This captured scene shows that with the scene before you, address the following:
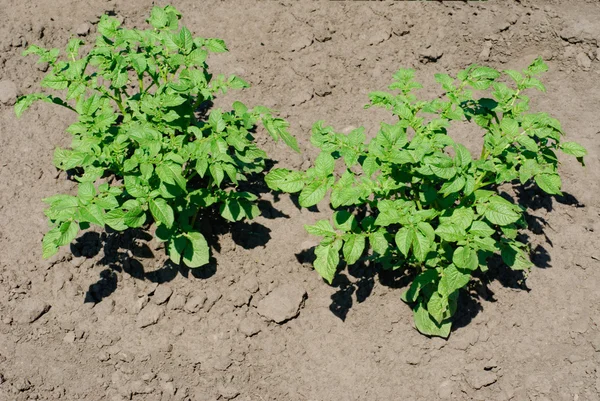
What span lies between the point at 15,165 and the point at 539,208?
12.6ft

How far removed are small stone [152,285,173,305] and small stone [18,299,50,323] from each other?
716mm

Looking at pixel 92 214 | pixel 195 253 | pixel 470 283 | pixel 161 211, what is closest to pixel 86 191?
pixel 92 214

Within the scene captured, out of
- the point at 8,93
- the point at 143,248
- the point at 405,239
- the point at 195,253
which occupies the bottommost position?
the point at 143,248

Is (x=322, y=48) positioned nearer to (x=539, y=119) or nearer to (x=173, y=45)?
(x=173, y=45)

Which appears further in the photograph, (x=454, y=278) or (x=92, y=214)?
(x=454, y=278)

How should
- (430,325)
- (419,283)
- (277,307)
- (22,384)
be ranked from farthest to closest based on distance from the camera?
(277,307) < (430,325) < (22,384) < (419,283)

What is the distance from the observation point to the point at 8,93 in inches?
191

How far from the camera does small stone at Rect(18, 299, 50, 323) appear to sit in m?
4.12

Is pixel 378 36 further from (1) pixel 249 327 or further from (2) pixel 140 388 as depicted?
(2) pixel 140 388

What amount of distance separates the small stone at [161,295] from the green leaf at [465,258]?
77.2 inches

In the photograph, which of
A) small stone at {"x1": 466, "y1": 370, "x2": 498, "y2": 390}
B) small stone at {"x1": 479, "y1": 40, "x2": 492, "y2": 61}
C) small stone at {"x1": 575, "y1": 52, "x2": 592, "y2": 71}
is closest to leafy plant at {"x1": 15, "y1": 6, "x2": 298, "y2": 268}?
small stone at {"x1": 466, "y1": 370, "x2": 498, "y2": 390}

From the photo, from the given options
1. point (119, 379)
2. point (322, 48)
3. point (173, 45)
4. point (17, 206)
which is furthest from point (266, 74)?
point (119, 379)

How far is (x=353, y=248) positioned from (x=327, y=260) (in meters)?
0.17

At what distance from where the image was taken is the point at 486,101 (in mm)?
3807
